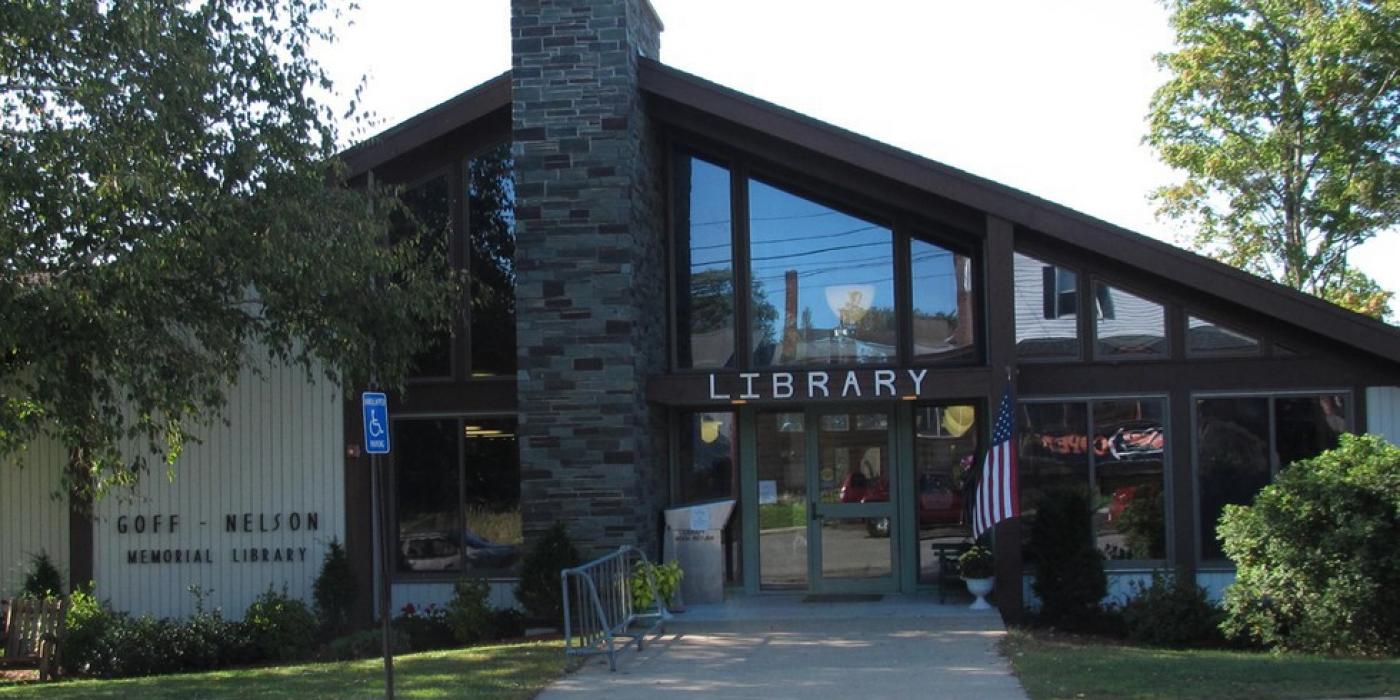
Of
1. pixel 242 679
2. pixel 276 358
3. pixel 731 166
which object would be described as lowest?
pixel 242 679

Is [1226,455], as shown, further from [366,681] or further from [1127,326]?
[366,681]

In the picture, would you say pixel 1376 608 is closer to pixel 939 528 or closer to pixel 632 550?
pixel 939 528

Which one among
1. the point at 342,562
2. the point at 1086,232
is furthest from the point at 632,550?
the point at 1086,232

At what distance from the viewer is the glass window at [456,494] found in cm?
1463

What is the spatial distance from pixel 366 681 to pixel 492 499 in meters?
3.97

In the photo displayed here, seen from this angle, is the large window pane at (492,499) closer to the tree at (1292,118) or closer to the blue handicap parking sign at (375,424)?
the blue handicap parking sign at (375,424)

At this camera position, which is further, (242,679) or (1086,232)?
(1086,232)

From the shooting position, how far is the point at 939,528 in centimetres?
1453

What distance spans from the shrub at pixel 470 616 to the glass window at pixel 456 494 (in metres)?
0.88

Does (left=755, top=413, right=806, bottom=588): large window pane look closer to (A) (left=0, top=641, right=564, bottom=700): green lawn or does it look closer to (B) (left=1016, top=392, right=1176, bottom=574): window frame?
(B) (left=1016, top=392, right=1176, bottom=574): window frame

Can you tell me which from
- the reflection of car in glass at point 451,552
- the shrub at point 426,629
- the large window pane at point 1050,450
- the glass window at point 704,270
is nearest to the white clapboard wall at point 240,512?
the reflection of car in glass at point 451,552

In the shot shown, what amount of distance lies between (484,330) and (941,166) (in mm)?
5332

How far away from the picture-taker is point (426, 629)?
1392 cm

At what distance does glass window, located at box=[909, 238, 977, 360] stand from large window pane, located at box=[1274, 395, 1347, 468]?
10.8 ft
